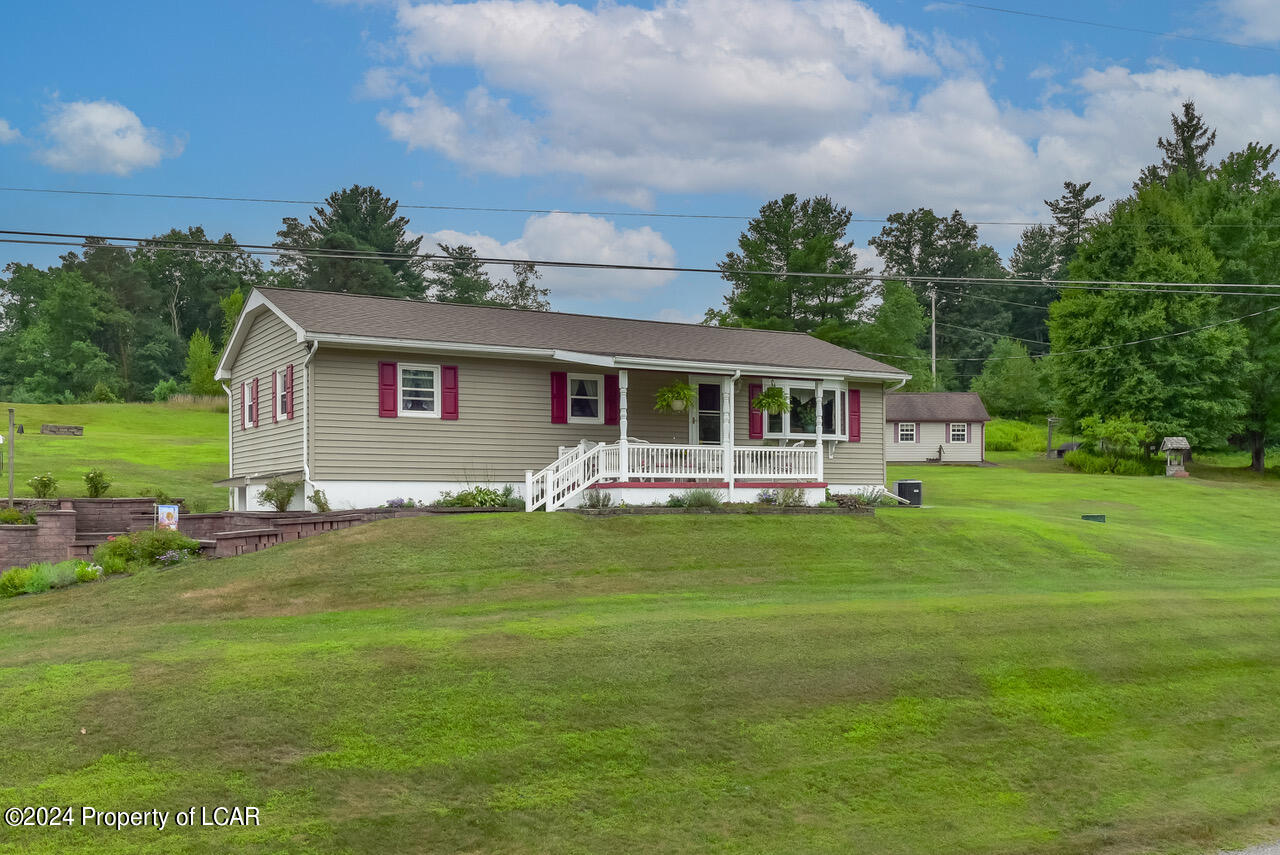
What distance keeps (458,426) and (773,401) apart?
6971mm

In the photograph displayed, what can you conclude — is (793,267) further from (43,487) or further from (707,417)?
(43,487)

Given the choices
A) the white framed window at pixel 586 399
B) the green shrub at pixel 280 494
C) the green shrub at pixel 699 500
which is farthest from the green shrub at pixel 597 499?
the green shrub at pixel 280 494

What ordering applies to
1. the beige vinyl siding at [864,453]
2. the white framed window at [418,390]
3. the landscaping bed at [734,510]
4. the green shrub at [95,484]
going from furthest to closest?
1. the beige vinyl siding at [864,453]
2. the green shrub at [95,484]
3. the white framed window at [418,390]
4. the landscaping bed at [734,510]

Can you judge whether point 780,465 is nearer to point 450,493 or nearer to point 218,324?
point 450,493

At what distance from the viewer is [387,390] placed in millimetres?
21062

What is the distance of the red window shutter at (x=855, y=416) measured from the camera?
1086 inches

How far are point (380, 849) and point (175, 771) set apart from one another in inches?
69.4

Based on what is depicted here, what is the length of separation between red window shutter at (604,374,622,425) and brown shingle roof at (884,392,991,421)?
31.5 meters

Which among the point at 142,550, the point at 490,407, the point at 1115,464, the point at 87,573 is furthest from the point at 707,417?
the point at 1115,464

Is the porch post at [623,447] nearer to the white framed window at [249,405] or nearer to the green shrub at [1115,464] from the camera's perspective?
the white framed window at [249,405]

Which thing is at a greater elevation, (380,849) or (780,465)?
(780,465)

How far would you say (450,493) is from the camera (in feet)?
70.5

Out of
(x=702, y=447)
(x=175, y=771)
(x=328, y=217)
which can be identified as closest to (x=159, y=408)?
(x=328, y=217)

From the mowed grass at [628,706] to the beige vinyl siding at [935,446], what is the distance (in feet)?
121
